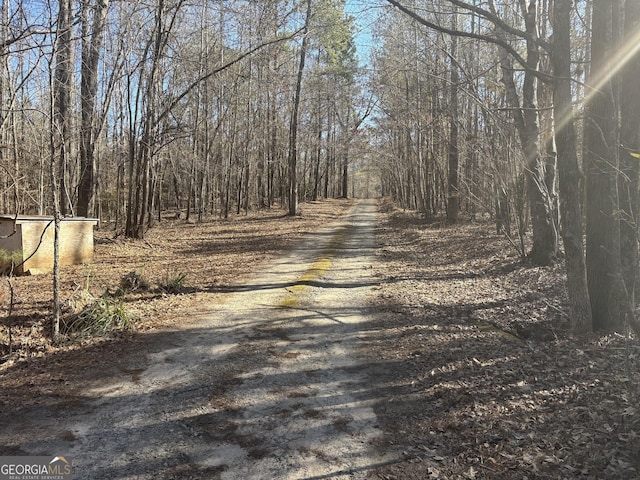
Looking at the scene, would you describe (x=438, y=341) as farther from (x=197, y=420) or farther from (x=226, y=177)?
(x=226, y=177)

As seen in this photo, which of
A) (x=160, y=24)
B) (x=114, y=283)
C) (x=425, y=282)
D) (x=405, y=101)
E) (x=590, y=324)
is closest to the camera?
(x=590, y=324)

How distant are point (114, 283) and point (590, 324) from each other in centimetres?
800

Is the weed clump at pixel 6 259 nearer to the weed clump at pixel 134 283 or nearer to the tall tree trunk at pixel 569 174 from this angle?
the weed clump at pixel 134 283

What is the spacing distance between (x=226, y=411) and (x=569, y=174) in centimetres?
471

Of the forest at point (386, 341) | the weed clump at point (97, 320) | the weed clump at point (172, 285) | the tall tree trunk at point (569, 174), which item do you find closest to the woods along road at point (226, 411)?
the forest at point (386, 341)

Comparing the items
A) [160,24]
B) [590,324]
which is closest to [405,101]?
[160,24]

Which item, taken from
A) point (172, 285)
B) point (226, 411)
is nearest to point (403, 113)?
point (172, 285)

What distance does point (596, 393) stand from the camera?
12.6 feet

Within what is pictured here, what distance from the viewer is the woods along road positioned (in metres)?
3.12

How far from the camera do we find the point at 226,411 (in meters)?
3.82

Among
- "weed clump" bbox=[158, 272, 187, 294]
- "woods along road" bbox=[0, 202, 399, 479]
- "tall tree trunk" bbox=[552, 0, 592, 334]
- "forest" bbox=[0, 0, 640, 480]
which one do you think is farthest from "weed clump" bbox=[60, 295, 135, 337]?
"tall tree trunk" bbox=[552, 0, 592, 334]

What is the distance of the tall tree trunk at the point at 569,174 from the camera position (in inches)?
205

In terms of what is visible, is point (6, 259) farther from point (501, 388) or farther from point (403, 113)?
point (403, 113)

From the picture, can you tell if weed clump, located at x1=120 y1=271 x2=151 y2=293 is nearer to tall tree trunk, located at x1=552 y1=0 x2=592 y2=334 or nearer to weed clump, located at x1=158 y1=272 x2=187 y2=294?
weed clump, located at x1=158 y1=272 x2=187 y2=294
